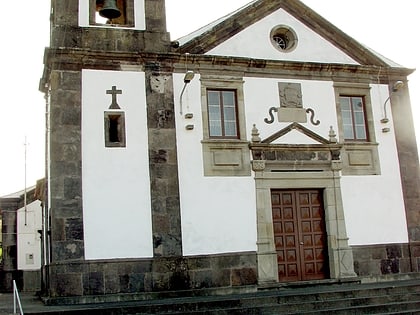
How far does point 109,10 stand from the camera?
12586 millimetres

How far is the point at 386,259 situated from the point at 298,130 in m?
3.81

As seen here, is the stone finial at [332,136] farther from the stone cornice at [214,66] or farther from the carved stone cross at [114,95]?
the carved stone cross at [114,95]

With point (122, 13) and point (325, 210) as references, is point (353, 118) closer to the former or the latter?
point (325, 210)

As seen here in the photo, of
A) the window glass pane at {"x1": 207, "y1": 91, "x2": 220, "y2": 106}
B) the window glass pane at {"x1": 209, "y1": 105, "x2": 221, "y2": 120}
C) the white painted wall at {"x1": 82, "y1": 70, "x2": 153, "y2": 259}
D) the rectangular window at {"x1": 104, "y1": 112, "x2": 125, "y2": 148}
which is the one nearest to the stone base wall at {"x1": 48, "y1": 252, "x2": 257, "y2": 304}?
the white painted wall at {"x1": 82, "y1": 70, "x2": 153, "y2": 259}

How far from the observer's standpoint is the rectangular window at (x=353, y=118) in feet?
47.6

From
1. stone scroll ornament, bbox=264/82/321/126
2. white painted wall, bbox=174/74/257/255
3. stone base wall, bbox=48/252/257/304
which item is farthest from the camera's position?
stone scroll ornament, bbox=264/82/321/126

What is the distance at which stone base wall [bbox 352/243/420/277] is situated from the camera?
1377 centimetres

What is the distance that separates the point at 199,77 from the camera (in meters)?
13.4

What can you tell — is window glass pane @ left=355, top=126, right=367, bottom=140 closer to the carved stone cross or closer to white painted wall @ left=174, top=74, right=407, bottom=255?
white painted wall @ left=174, top=74, right=407, bottom=255

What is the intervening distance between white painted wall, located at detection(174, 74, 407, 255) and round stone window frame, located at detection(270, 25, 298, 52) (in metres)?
0.92

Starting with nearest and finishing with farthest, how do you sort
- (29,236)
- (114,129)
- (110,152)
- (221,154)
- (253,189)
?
(110,152)
(114,129)
(221,154)
(253,189)
(29,236)

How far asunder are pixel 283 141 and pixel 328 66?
2.39m

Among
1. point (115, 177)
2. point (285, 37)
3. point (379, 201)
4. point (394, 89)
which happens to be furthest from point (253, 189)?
point (394, 89)

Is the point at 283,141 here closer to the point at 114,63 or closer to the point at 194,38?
the point at 194,38
